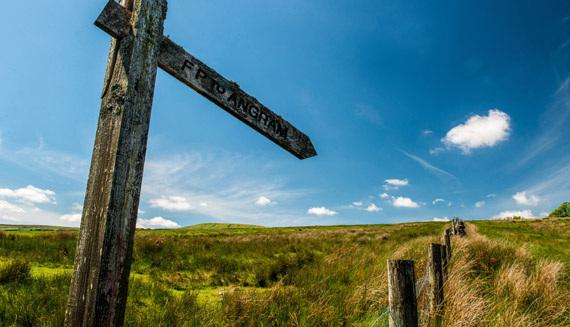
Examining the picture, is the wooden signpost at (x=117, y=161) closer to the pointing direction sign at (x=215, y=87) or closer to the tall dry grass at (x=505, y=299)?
the pointing direction sign at (x=215, y=87)

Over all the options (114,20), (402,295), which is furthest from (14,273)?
(402,295)

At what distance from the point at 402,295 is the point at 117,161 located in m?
1.93

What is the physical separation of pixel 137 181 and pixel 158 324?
305 cm

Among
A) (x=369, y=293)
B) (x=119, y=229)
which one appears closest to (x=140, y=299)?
(x=369, y=293)

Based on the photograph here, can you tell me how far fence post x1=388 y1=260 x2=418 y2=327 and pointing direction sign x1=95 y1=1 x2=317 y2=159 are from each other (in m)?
1.03

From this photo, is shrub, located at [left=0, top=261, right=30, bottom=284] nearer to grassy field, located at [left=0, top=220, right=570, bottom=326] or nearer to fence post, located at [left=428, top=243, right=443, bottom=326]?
grassy field, located at [left=0, top=220, right=570, bottom=326]

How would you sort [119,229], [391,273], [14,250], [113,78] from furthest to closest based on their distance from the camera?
[14,250]
[391,273]
[113,78]
[119,229]

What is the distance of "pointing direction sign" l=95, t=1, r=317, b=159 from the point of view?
4.98 feet

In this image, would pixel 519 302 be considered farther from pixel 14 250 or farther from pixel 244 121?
pixel 14 250

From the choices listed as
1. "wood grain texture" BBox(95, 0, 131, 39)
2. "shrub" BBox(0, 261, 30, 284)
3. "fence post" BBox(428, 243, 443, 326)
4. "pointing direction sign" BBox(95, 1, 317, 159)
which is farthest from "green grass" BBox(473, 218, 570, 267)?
"shrub" BBox(0, 261, 30, 284)

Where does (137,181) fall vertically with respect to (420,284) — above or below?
above

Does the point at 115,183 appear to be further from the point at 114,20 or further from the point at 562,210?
the point at 562,210

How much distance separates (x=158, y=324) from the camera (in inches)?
149

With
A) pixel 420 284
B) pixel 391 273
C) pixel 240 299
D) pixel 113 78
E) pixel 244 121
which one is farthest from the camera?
pixel 240 299
